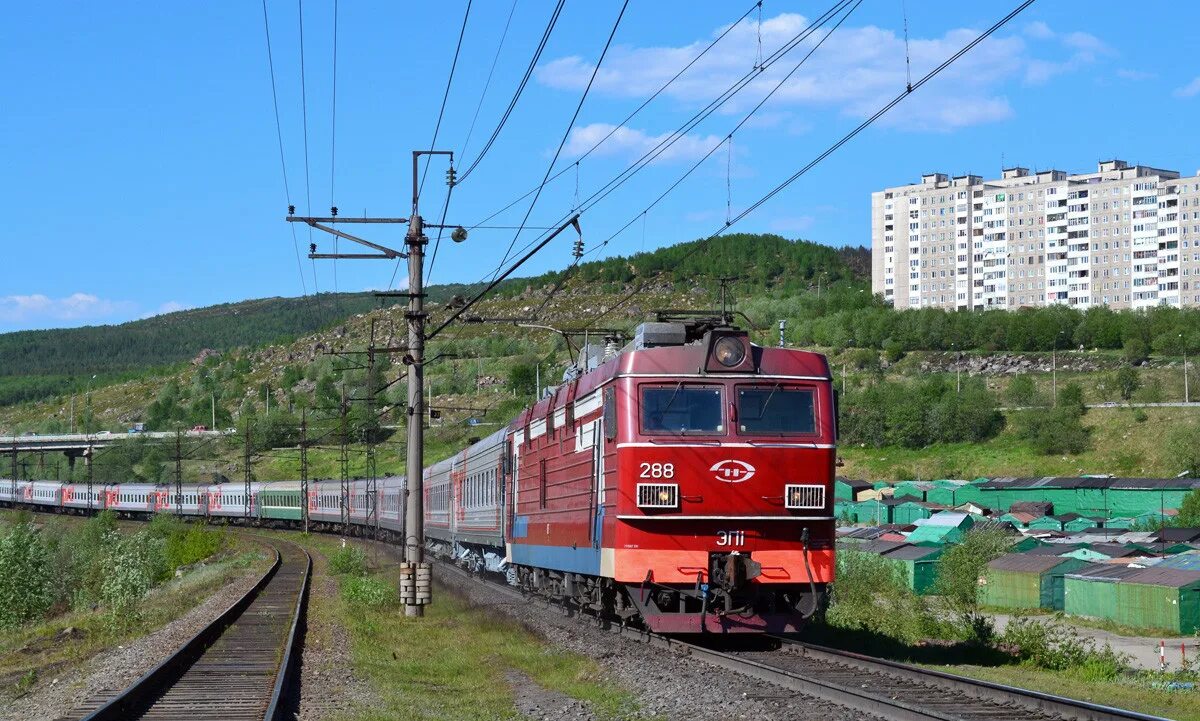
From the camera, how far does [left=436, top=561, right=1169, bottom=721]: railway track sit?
1277 centimetres

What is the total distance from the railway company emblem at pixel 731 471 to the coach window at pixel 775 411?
48 centimetres

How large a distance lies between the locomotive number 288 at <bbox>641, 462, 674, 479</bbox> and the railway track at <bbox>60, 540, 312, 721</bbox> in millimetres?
5262

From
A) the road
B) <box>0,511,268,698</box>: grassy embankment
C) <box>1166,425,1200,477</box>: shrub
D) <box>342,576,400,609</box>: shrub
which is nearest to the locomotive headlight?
<box>0,511,268,698</box>: grassy embankment

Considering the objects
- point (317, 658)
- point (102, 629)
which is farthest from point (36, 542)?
point (317, 658)

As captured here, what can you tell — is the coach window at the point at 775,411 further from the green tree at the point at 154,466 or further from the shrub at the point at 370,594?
the green tree at the point at 154,466

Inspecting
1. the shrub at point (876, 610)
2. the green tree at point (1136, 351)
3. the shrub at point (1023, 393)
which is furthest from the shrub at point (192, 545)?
the green tree at point (1136, 351)

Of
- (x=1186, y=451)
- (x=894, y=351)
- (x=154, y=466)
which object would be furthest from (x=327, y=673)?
(x=894, y=351)

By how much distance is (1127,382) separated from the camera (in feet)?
480

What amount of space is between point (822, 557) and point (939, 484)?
8898cm

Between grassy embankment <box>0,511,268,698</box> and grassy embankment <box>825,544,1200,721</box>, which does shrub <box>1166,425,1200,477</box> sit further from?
grassy embankment <box>825,544,1200,721</box>

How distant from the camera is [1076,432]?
420 feet

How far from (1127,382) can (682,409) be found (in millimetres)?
138980

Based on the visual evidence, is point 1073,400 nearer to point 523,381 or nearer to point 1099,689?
point 523,381

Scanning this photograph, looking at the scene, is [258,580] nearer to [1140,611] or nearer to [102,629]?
[102,629]
